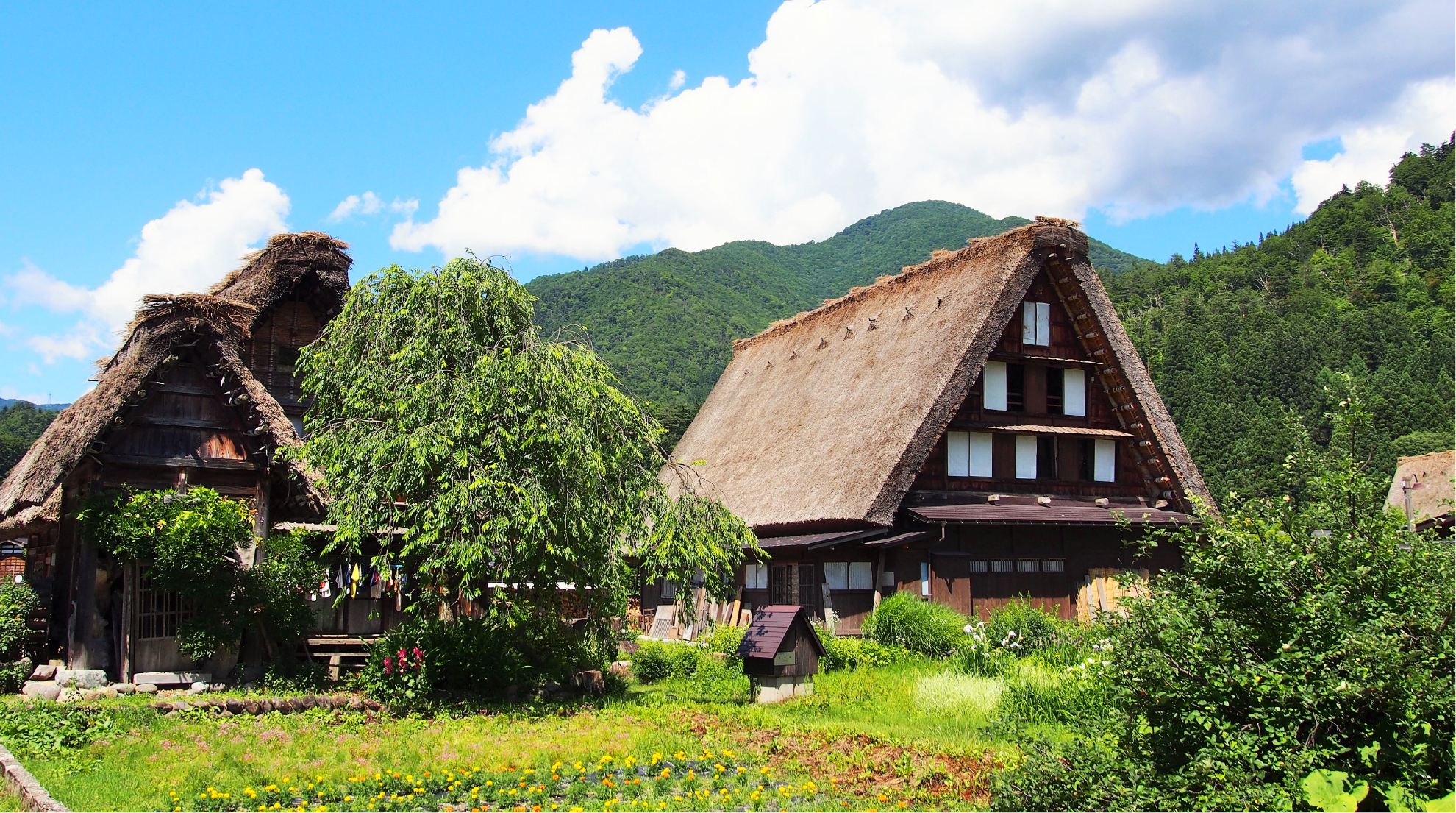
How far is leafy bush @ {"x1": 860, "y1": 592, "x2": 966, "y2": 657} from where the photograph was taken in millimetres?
17578

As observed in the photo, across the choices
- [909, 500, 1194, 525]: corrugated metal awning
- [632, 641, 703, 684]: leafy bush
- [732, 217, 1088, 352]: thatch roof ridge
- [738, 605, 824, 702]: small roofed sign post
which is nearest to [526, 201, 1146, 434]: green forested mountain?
[732, 217, 1088, 352]: thatch roof ridge

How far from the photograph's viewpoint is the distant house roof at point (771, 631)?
14688 millimetres

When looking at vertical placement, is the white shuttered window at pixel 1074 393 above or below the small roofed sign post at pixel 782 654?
above

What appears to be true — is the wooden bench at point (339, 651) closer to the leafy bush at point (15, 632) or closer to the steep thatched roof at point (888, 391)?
the leafy bush at point (15, 632)

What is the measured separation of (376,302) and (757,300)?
86.8 m

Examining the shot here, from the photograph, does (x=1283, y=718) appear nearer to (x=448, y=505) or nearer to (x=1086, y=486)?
(x=448, y=505)

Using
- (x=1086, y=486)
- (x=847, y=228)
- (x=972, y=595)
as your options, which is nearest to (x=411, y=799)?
(x=972, y=595)

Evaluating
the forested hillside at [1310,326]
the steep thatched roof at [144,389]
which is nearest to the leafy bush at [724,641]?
the steep thatched roof at [144,389]

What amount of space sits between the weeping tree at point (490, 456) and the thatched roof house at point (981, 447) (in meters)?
6.05

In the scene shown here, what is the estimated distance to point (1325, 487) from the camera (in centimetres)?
789

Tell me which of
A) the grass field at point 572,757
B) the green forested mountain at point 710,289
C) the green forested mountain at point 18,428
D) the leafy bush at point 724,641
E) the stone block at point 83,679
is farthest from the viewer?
the green forested mountain at point 710,289

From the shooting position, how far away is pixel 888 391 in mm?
23875

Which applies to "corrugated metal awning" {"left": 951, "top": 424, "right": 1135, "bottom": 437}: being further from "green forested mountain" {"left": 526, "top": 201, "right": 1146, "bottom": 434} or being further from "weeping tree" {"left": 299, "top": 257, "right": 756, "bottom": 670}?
"green forested mountain" {"left": 526, "top": 201, "right": 1146, "bottom": 434}

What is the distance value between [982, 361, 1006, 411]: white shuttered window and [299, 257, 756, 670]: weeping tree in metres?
9.13
